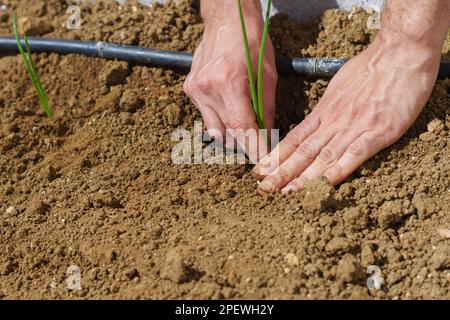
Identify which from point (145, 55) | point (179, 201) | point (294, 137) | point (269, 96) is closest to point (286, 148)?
point (294, 137)

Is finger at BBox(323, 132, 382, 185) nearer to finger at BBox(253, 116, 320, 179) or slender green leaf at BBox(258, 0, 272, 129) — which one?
finger at BBox(253, 116, 320, 179)

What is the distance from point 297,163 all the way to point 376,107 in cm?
28

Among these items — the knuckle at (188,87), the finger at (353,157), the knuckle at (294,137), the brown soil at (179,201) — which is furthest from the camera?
the knuckle at (188,87)

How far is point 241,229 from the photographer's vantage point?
63.7 inches

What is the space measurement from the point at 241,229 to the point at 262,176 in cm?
24

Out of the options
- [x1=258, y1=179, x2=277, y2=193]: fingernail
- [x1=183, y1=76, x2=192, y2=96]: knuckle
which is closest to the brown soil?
[x1=258, y1=179, x2=277, y2=193]: fingernail

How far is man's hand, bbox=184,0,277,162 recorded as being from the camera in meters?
1.82

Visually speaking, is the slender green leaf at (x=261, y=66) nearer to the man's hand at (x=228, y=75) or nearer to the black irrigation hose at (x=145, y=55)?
the man's hand at (x=228, y=75)

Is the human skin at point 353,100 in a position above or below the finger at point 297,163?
above

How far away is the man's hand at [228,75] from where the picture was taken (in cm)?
182

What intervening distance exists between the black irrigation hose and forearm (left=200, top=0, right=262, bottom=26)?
183mm

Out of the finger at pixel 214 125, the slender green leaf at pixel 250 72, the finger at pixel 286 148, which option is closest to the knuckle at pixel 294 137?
the finger at pixel 286 148

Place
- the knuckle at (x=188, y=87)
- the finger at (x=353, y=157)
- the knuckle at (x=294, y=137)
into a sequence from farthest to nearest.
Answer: the knuckle at (x=188, y=87) < the knuckle at (x=294, y=137) < the finger at (x=353, y=157)
